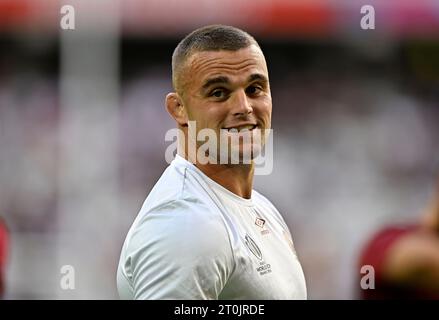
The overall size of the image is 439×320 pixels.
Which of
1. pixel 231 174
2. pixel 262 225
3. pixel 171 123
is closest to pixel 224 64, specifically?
pixel 231 174

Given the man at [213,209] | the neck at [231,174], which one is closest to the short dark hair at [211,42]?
the man at [213,209]

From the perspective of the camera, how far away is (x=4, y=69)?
23.7 feet

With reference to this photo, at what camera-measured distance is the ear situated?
2.19 metres

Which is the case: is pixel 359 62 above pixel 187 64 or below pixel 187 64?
above

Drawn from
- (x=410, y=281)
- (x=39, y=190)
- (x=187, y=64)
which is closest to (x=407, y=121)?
(x=39, y=190)

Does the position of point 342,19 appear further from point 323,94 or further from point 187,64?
point 187,64

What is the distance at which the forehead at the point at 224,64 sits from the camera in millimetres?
2086

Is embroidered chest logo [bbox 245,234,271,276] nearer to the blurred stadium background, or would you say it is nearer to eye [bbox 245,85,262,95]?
eye [bbox 245,85,262,95]

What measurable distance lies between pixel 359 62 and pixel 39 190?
129 inches

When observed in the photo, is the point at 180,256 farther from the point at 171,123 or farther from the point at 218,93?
the point at 171,123

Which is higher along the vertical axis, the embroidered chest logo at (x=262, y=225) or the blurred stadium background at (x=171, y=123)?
the blurred stadium background at (x=171, y=123)

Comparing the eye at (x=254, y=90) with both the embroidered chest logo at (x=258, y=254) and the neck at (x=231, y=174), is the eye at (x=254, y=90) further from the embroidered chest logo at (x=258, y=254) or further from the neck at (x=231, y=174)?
the embroidered chest logo at (x=258, y=254)

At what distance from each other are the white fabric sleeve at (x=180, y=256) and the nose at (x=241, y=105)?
308 millimetres

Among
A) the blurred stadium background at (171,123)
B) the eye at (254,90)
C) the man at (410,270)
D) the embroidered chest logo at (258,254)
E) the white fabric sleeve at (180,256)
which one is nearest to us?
the white fabric sleeve at (180,256)
